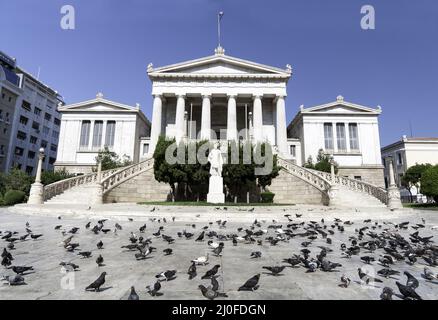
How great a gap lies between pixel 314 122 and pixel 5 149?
56.6m

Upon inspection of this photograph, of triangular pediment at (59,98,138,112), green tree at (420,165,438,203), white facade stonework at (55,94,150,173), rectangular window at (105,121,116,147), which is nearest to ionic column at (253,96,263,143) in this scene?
white facade stonework at (55,94,150,173)

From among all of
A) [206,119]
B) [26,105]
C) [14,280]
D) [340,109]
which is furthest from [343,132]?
[26,105]

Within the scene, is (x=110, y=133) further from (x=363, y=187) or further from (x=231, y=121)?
(x=363, y=187)

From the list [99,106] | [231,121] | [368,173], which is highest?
[99,106]

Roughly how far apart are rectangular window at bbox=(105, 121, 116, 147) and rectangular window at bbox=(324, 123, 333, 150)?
36.6 m

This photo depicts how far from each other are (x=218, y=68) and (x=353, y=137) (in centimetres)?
2613

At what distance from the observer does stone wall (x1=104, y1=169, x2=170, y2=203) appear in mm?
24547

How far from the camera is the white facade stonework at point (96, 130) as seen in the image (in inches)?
1768

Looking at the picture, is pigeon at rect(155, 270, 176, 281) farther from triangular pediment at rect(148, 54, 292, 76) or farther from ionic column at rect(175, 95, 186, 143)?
triangular pediment at rect(148, 54, 292, 76)

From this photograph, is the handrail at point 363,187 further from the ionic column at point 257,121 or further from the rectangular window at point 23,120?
the rectangular window at point 23,120

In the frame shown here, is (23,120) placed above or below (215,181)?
above

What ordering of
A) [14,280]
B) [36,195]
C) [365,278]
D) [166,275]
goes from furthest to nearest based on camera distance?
[36,195] < [365,278] < [166,275] < [14,280]

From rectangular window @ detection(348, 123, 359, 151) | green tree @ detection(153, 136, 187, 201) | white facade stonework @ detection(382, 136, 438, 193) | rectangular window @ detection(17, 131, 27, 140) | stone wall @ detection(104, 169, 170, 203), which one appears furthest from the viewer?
white facade stonework @ detection(382, 136, 438, 193)

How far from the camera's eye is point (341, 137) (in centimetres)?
4628
